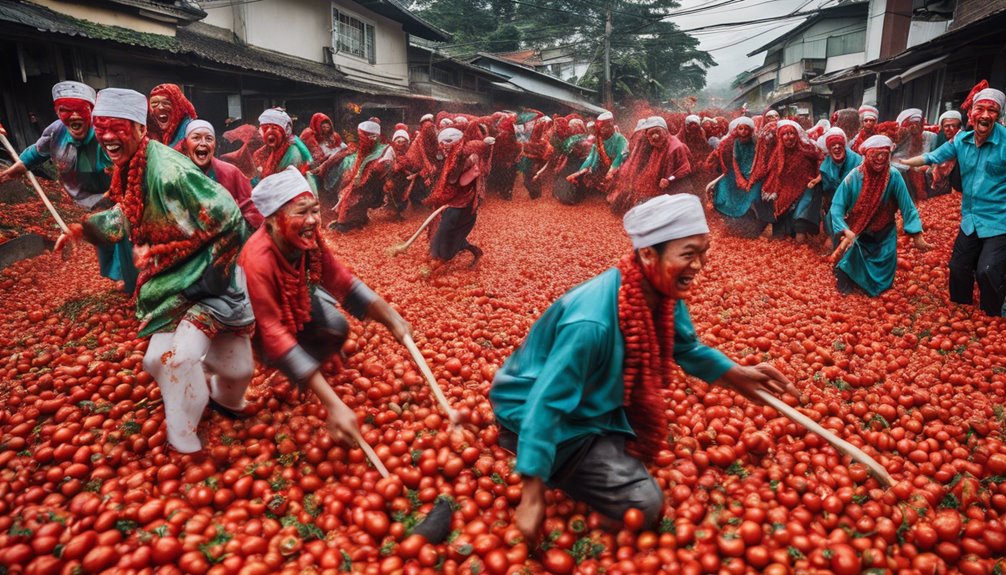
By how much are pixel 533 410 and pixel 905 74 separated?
56.8ft

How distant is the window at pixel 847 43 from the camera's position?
28625mm


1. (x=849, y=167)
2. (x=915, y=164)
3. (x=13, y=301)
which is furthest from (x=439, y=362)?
(x=849, y=167)

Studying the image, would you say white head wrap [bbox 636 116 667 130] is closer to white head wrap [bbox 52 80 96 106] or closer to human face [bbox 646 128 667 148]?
human face [bbox 646 128 667 148]

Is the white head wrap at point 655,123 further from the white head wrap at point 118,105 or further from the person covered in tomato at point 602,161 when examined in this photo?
the white head wrap at point 118,105

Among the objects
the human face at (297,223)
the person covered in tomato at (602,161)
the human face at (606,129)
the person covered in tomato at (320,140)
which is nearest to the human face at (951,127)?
the person covered in tomato at (602,161)

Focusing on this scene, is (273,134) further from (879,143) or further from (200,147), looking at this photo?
(879,143)

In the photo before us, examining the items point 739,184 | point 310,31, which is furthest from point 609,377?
point 310,31

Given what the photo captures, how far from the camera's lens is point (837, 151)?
610cm

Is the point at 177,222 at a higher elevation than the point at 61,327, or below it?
higher

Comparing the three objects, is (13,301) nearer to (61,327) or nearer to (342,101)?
(61,327)

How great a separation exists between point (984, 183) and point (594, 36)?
114 ft

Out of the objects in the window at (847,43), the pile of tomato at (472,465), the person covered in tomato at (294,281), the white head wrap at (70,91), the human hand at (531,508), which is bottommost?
the pile of tomato at (472,465)

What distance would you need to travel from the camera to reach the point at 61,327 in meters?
4.34

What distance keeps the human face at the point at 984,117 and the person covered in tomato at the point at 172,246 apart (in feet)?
18.5
